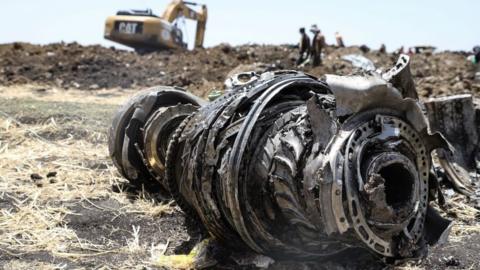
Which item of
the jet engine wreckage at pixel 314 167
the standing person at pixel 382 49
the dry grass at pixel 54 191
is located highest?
the standing person at pixel 382 49

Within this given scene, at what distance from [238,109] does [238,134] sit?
0.95 ft

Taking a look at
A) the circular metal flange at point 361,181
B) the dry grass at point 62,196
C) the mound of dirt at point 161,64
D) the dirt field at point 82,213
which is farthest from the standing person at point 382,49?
the circular metal flange at point 361,181

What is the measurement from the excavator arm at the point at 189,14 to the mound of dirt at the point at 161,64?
2263 millimetres

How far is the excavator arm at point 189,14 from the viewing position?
72.0 feet

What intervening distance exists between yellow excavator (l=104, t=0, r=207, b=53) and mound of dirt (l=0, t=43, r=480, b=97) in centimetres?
66

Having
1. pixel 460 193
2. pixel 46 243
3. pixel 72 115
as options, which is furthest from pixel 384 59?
pixel 46 243

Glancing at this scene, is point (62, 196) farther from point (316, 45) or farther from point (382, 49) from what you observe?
point (382, 49)

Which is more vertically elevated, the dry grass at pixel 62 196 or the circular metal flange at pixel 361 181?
the circular metal flange at pixel 361 181

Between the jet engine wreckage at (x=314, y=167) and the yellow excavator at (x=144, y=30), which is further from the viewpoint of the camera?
the yellow excavator at (x=144, y=30)

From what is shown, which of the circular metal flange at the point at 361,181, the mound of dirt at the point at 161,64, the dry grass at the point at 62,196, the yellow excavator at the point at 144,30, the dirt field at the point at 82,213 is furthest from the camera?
the yellow excavator at the point at 144,30

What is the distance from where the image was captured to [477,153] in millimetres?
5691

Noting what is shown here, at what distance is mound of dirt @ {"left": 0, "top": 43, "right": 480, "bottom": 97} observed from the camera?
15.4 metres

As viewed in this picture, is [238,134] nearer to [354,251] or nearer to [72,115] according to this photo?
[354,251]

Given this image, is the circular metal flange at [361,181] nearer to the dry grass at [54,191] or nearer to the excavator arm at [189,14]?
the dry grass at [54,191]
